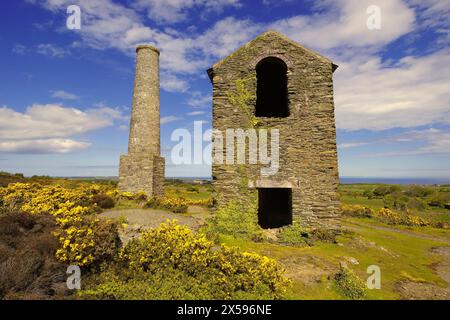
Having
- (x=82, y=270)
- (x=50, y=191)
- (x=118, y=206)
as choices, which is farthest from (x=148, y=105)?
(x=82, y=270)

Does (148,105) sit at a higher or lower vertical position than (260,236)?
higher

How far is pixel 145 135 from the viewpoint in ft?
72.6

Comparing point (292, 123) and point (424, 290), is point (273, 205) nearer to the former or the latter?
point (292, 123)

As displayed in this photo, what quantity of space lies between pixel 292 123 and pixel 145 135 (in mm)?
14608

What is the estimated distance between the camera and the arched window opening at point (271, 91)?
1436 cm

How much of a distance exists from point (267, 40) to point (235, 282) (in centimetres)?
967

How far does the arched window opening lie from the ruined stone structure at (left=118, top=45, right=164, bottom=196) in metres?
10.4

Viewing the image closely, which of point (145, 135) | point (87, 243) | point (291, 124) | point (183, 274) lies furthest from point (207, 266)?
point (145, 135)

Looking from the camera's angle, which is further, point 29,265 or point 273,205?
point 273,205

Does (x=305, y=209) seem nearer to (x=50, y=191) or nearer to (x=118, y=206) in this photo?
(x=118, y=206)

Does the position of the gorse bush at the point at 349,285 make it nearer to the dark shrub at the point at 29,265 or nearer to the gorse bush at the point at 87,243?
the gorse bush at the point at 87,243

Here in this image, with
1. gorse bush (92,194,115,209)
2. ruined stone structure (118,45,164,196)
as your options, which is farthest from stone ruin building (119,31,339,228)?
ruined stone structure (118,45,164,196)

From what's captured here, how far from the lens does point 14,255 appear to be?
5.88m

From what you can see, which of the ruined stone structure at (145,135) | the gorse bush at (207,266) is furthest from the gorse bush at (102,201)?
the gorse bush at (207,266)
